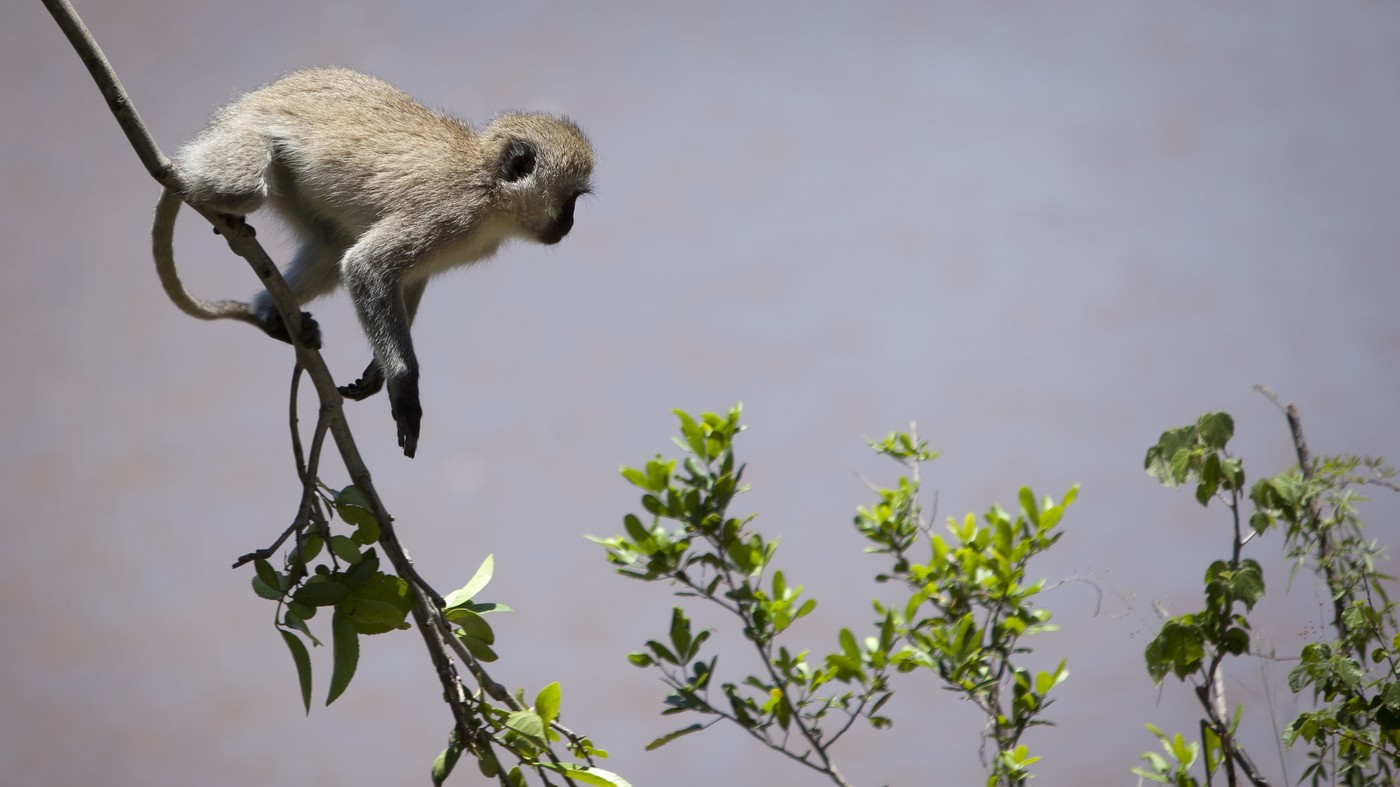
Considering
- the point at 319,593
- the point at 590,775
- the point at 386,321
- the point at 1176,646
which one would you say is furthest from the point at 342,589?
the point at 1176,646

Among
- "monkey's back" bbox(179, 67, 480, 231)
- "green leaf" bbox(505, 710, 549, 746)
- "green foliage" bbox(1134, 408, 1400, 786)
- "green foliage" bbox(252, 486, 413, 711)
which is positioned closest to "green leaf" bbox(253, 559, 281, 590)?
"green foliage" bbox(252, 486, 413, 711)

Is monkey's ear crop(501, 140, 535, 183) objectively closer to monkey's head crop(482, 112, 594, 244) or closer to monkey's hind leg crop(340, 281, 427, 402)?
monkey's head crop(482, 112, 594, 244)

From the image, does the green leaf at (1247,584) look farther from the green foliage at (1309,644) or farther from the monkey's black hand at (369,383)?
the monkey's black hand at (369,383)

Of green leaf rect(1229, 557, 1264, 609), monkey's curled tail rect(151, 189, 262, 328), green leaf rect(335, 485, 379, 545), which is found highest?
monkey's curled tail rect(151, 189, 262, 328)

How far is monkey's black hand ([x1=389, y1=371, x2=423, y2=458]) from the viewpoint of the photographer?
84.1 inches

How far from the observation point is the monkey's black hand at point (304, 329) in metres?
2.09

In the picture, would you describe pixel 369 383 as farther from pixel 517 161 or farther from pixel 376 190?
pixel 517 161

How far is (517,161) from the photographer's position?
265cm

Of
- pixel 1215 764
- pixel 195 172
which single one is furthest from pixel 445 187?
pixel 1215 764

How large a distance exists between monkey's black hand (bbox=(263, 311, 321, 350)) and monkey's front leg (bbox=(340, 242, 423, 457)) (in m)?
0.11

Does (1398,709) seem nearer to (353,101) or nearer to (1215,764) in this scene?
(1215,764)

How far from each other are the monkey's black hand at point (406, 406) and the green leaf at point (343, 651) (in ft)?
1.91

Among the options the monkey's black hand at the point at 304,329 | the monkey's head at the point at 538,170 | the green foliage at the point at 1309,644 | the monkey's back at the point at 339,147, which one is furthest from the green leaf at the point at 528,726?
Answer: the monkey's head at the point at 538,170

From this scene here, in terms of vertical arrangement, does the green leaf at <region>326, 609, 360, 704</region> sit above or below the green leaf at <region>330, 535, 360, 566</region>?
below
